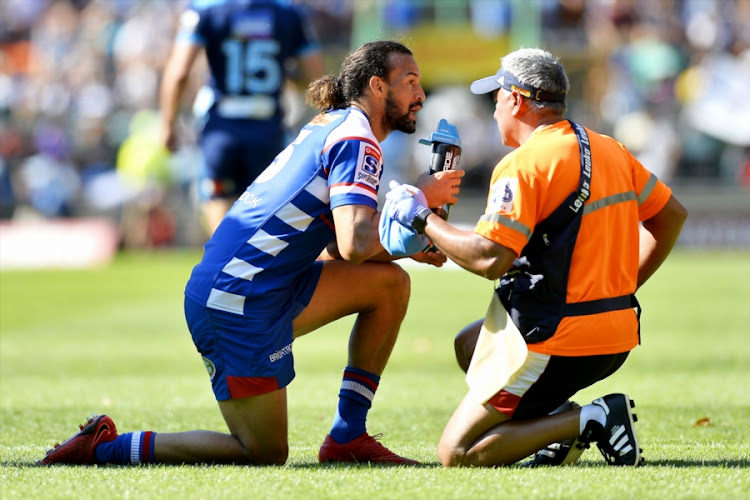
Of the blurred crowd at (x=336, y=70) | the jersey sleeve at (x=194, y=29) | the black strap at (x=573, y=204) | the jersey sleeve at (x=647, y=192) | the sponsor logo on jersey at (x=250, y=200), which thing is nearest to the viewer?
the black strap at (x=573, y=204)

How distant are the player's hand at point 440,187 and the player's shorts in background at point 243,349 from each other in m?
0.89

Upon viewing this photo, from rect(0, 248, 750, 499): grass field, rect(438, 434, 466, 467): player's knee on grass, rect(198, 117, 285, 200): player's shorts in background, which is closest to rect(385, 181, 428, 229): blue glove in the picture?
rect(438, 434, 466, 467): player's knee on grass

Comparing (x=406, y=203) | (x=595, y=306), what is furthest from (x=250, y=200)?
(x=595, y=306)

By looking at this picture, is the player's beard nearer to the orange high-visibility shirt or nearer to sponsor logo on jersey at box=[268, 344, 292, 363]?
the orange high-visibility shirt

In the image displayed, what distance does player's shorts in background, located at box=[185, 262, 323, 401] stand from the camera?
508 cm

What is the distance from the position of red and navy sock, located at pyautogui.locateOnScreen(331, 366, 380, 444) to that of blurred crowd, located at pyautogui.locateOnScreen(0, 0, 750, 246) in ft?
55.3

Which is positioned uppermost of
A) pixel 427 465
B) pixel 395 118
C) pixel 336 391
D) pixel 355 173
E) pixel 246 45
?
pixel 246 45

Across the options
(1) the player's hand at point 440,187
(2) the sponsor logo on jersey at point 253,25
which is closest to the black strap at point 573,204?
(1) the player's hand at point 440,187

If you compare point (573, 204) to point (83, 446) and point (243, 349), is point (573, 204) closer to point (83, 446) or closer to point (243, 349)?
point (243, 349)

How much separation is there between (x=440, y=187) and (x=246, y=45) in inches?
171

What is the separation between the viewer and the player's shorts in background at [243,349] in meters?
5.08

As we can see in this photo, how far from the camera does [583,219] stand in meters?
4.81

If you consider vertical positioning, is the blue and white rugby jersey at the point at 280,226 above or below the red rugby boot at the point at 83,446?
above

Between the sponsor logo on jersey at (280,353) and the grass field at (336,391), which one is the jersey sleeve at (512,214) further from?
the sponsor logo on jersey at (280,353)
